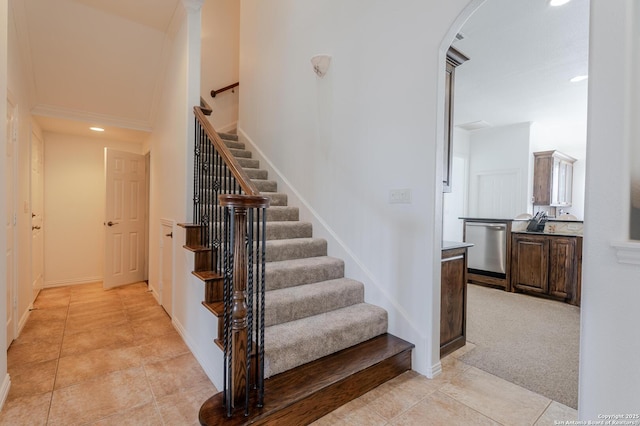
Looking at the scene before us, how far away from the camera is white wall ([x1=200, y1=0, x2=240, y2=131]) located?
507 centimetres

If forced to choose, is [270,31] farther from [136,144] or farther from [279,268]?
[279,268]

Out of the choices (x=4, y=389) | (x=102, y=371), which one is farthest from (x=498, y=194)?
(x=4, y=389)

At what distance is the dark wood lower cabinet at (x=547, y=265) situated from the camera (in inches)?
155

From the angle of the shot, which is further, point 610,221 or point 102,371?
point 102,371

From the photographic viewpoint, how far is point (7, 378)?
191 centimetres

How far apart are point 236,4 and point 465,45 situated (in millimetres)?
4175

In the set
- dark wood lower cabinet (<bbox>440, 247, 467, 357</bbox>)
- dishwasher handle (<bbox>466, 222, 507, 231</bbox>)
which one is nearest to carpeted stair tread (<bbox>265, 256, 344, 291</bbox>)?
dark wood lower cabinet (<bbox>440, 247, 467, 357</bbox>)

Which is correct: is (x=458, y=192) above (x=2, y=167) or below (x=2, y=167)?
above

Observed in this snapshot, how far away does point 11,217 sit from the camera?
8.68ft

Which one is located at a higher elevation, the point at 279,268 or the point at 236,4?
the point at 236,4

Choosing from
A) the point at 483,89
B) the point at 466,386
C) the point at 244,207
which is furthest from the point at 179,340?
the point at 483,89

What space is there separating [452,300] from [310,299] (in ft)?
3.99

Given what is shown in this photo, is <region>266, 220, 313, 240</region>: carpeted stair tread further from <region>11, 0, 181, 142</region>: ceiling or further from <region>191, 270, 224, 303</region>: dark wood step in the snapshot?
<region>11, 0, 181, 142</region>: ceiling

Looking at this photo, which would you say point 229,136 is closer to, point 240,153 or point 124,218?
point 240,153
